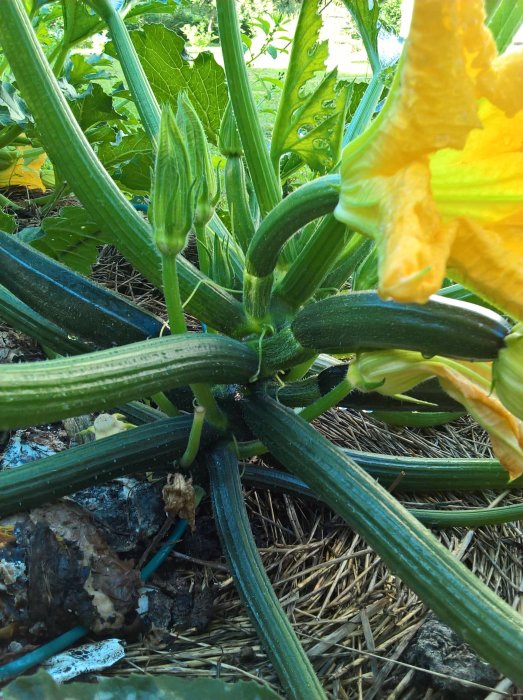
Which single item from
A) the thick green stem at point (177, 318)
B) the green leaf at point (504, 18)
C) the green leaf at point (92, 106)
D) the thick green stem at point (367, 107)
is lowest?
the thick green stem at point (177, 318)

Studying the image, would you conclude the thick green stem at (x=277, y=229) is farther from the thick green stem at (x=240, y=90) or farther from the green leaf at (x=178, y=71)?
the green leaf at (x=178, y=71)

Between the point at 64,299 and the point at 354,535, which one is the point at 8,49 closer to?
the point at 64,299

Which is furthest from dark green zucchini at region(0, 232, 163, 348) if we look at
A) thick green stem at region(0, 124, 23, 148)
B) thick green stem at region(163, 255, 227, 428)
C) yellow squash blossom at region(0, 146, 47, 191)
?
yellow squash blossom at region(0, 146, 47, 191)

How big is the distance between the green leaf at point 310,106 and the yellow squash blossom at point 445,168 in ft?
1.57

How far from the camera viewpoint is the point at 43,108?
3.43 feet

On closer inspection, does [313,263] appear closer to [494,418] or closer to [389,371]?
[389,371]

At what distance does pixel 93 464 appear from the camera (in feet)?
3.35

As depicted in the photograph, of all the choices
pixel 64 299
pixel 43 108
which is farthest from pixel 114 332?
pixel 43 108

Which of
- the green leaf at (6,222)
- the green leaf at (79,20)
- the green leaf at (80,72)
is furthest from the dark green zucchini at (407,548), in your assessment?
the green leaf at (80,72)

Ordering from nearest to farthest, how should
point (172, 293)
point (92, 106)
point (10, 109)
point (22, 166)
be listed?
1. point (172, 293)
2. point (10, 109)
3. point (92, 106)
4. point (22, 166)

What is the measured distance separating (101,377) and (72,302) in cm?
45

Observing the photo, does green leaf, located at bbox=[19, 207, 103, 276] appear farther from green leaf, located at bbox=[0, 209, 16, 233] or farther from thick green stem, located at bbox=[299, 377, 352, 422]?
thick green stem, located at bbox=[299, 377, 352, 422]

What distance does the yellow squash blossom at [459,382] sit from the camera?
0.84 m

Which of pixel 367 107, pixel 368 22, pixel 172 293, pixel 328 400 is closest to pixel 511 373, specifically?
pixel 328 400
